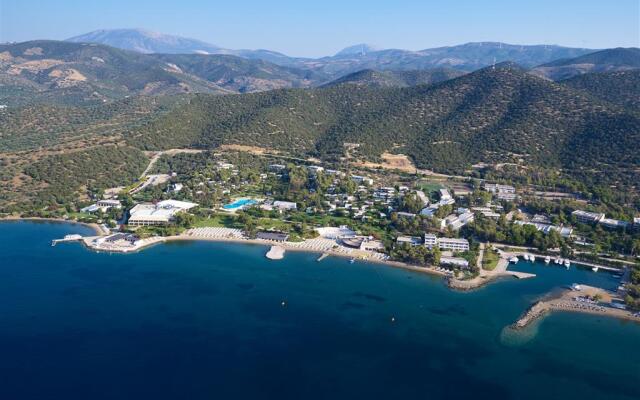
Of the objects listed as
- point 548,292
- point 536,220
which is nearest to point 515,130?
point 536,220

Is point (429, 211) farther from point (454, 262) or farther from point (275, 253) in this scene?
point (275, 253)

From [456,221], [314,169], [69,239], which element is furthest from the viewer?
[314,169]

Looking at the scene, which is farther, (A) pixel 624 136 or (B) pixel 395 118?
(B) pixel 395 118

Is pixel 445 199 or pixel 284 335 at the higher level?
pixel 445 199

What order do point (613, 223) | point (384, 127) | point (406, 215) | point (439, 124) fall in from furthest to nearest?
1. point (384, 127)
2. point (439, 124)
3. point (406, 215)
4. point (613, 223)

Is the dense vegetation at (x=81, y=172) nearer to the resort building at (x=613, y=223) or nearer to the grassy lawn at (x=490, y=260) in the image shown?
the grassy lawn at (x=490, y=260)

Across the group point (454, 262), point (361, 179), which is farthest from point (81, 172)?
point (454, 262)

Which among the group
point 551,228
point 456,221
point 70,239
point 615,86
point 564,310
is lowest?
point 564,310

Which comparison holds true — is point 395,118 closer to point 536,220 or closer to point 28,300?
point 536,220
